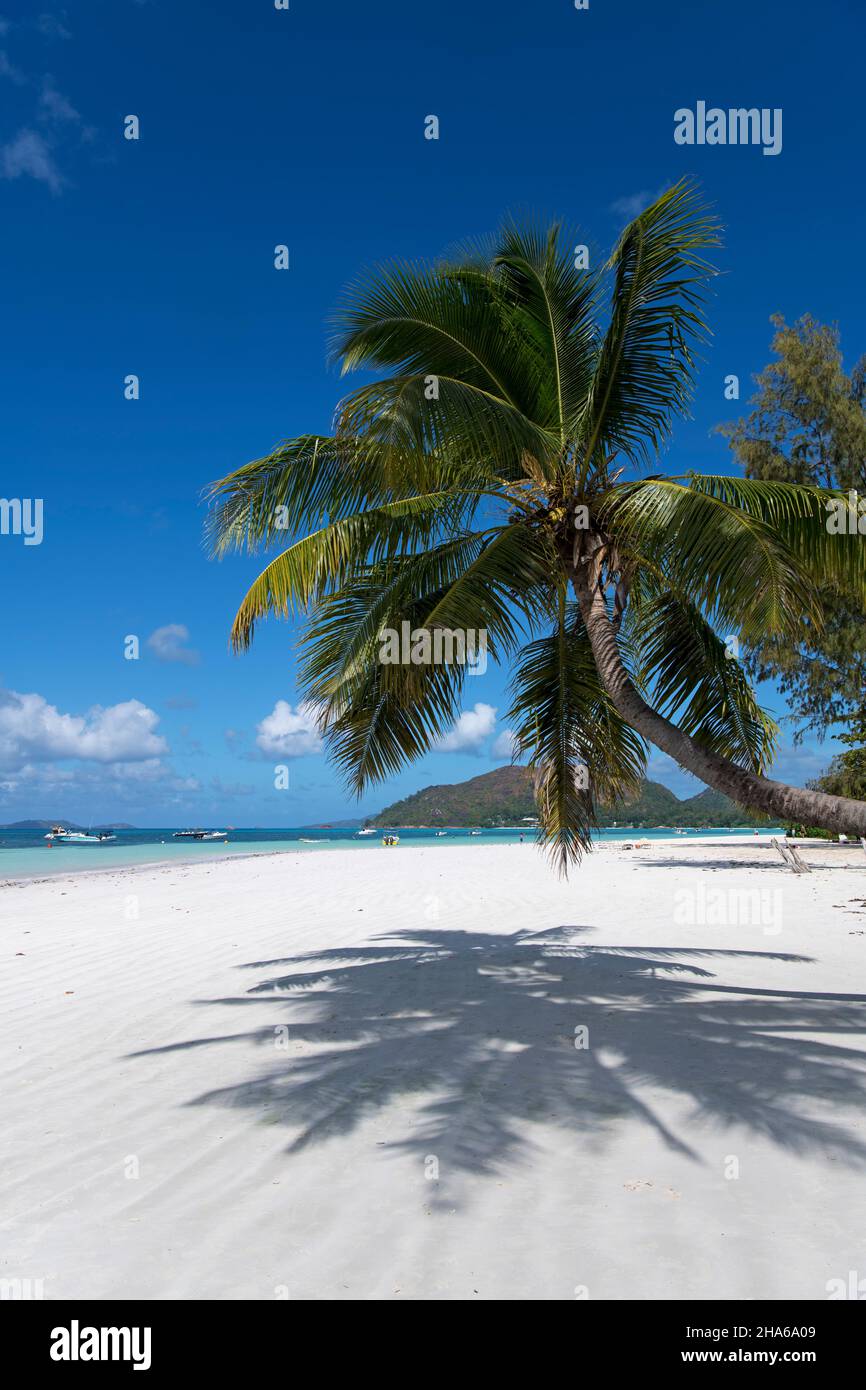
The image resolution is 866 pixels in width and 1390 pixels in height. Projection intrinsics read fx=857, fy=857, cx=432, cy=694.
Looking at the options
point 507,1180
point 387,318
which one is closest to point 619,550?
point 387,318

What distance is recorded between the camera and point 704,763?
19.4 ft

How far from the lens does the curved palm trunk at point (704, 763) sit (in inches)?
209

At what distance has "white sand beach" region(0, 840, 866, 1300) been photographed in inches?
122

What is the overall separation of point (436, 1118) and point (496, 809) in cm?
12885

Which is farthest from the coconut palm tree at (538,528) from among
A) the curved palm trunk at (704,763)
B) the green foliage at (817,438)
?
the green foliage at (817,438)

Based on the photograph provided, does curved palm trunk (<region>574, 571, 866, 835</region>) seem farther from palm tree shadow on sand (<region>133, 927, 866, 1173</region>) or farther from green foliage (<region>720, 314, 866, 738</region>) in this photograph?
green foliage (<region>720, 314, 866, 738</region>)

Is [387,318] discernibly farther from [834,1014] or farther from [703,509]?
[834,1014]

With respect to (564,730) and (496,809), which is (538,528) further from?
(496,809)

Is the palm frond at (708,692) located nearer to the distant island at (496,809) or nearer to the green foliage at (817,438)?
the green foliage at (817,438)

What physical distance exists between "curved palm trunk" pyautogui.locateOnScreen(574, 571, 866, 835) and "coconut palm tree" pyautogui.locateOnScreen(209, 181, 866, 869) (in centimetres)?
2

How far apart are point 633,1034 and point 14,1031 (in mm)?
4582

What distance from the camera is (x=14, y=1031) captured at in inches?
253
